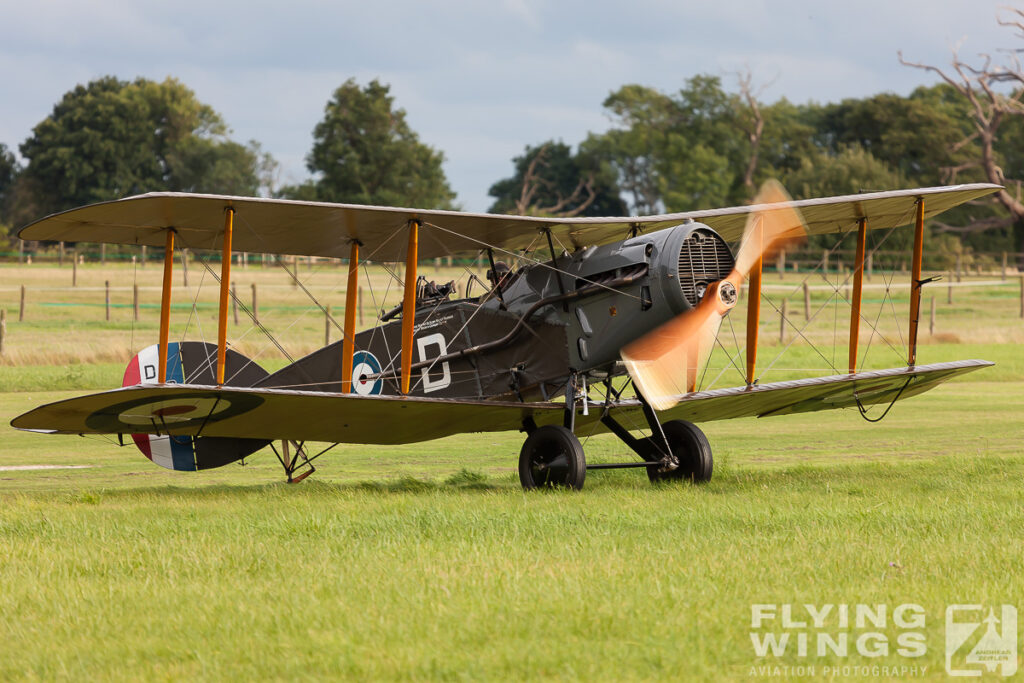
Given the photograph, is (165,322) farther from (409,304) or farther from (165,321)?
(409,304)

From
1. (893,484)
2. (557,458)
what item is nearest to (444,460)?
(557,458)

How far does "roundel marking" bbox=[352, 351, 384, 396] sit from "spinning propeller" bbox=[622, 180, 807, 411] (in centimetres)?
291

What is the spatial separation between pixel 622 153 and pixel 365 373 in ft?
260

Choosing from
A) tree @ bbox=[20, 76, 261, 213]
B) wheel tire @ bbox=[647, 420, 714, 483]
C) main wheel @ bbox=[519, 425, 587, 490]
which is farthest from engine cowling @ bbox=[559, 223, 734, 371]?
tree @ bbox=[20, 76, 261, 213]

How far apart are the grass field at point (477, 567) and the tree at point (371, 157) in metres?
53.1

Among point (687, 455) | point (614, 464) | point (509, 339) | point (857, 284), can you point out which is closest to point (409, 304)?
point (509, 339)

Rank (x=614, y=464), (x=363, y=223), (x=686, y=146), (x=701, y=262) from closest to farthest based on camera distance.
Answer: (x=701, y=262)
(x=614, y=464)
(x=363, y=223)
(x=686, y=146)

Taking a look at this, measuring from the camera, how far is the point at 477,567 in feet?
19.9

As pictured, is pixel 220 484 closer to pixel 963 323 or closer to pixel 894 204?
pixel 894 204

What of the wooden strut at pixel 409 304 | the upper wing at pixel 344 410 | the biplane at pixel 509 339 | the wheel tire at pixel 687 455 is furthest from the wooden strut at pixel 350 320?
the wheel tire at pixel 687 455

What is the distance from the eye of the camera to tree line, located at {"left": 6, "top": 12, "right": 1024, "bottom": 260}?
2566 inches

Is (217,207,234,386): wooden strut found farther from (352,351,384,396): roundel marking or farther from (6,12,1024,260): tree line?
(6,12,1024,260): tree line

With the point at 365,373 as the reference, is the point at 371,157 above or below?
above

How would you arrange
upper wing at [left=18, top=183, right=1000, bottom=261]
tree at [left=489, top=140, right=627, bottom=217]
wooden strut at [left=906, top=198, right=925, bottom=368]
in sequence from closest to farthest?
upper wing at [left=18, top=183, right=1000, bottom=261], wooden strut at [left=906, top=198, right=925, bottom=368], tree at [left=489, top=140, right=627, bottom=217]
